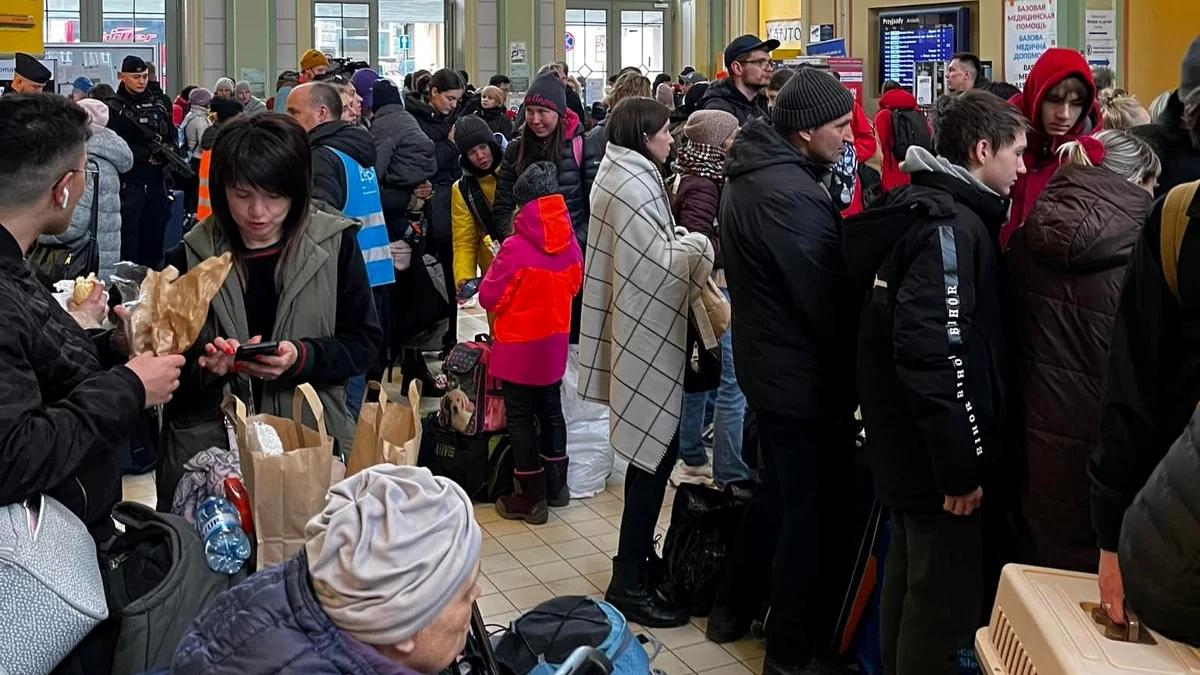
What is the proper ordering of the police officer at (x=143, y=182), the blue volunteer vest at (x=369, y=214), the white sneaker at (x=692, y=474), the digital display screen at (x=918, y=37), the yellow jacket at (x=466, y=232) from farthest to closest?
1. the digital display screen at (x=918, y=37)
2. the police officer at (x=143, y=182)
3. the yellow jacket at (x=466, y=232)
4. the white sneaker at (x=692, y=474)
5. the blue volunteer vest at (x=369, y=214)

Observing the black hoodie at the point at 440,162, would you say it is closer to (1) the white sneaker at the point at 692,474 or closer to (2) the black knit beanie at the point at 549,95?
(2) the black knit beanie at the point at 549,95

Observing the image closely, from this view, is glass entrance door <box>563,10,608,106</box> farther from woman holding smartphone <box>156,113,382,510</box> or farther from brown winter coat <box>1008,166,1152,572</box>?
brown winter coat <box>1008,166,1152,572</box>

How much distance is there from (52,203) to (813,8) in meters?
10.1

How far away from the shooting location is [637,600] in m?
4.06

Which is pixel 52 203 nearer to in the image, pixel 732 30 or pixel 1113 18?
pixel 1113 18

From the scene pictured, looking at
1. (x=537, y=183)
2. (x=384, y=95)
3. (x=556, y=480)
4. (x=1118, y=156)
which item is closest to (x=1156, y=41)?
(x=384, y=95)

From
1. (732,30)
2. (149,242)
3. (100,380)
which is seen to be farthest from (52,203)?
(732,30)

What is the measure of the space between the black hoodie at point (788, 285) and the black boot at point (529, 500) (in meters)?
1.63

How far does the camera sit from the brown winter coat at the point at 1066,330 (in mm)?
2721

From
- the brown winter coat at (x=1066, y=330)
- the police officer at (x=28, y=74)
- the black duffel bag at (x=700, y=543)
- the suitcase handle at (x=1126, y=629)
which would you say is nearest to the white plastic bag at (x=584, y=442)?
the black duffel bag at (x=700, y=543)

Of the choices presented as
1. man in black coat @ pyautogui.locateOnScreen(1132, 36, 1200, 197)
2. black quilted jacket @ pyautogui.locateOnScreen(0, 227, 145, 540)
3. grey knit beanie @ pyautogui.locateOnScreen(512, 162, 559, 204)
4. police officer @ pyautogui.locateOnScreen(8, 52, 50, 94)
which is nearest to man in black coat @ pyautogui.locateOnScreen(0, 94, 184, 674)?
black quilted jacket @ pyautogui.locateOnScreen(0, 227, 145, 540)

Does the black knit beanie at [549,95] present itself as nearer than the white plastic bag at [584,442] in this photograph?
No

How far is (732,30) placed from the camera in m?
18.5

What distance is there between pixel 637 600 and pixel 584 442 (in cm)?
133
